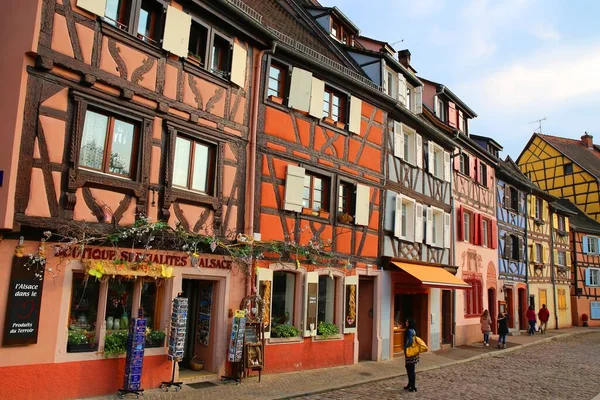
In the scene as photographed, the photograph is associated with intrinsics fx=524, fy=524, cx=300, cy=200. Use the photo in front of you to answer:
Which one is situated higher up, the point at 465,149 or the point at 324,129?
the point at 465,149

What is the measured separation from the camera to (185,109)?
1069cm

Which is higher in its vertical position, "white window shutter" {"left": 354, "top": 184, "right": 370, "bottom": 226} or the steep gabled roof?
the steep gabled roof

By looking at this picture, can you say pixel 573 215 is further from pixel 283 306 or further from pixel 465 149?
pixel 283 306

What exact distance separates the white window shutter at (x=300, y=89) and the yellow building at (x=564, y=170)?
3273 centimetres

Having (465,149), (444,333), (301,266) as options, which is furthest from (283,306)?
(465,149)

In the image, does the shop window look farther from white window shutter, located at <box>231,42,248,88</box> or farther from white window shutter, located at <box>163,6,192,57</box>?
white window shutter, located at <box>231,42,248,88</box>

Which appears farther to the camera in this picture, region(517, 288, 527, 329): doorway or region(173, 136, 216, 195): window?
region(517, 288, 527, 329): doorway

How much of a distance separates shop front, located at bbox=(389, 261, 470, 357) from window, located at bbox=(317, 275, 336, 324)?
262 centimetres

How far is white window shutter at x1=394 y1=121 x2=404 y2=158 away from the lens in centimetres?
1738

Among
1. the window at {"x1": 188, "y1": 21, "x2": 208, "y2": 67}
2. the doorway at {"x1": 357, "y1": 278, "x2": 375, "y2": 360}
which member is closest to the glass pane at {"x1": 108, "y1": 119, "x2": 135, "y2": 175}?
the window at {"x1": 188, "y1": 21, "x2": 208, "y2": 67}

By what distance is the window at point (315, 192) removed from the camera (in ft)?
45.8

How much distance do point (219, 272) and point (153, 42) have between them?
15.9 feet

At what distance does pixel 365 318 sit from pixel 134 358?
8.55 metres

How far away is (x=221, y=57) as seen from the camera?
1191 cm
